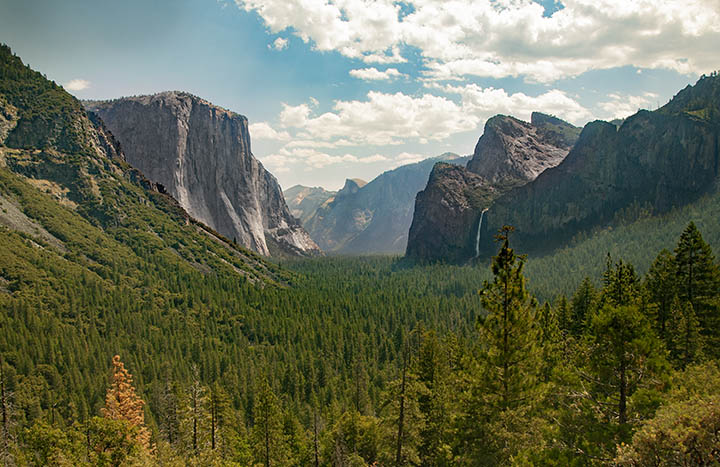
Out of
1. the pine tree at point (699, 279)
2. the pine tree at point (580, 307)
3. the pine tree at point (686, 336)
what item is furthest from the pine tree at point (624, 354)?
the pine tree at point (580, 307)

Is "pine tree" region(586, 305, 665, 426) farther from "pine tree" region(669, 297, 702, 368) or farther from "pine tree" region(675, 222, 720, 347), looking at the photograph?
"pine tree" region(675, 222, 720, 347)

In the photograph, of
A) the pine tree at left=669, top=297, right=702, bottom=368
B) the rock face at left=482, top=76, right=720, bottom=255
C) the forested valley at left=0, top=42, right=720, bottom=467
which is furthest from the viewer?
the rock face at left=482, top=76, right=720, bottom=255

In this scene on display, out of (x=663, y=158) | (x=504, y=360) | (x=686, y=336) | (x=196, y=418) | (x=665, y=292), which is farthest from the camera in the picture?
(x=663, y=158)

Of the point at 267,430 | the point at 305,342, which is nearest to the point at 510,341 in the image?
the point at 267,430

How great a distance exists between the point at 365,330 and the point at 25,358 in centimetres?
6897

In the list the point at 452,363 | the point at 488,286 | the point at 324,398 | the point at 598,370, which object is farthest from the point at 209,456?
the point at 324,398

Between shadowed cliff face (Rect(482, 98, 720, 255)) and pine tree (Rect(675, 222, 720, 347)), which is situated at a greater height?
shadowed cliff face (Rect(482, 98, 720, 255))

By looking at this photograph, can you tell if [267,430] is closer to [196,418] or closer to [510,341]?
[196,418]

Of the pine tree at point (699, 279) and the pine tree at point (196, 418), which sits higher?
the pine tree at point (699, 279)

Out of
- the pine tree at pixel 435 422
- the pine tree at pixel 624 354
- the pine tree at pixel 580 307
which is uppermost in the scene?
the pine tree at pixel 624 354

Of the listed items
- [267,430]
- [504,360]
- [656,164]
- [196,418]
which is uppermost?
[656,164]

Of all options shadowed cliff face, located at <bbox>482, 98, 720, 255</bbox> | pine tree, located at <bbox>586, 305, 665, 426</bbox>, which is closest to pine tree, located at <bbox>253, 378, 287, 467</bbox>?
pine tree, located at <bbox>586, 305, 665, 426</bbox>

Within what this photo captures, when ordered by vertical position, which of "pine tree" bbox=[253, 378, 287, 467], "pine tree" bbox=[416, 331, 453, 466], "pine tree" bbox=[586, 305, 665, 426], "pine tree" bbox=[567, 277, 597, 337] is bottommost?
"pine tree" bbox=[253, 378, 287, 467]

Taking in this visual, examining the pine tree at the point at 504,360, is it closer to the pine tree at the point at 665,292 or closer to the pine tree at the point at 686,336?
the pine tree at the point at 686,336
